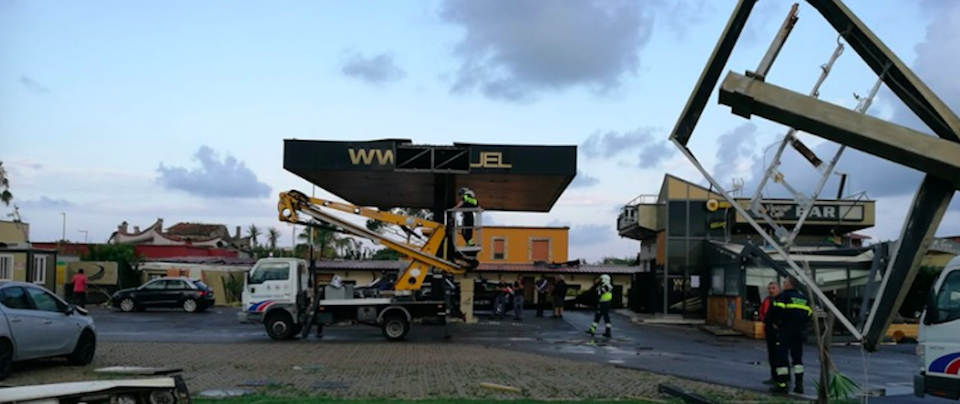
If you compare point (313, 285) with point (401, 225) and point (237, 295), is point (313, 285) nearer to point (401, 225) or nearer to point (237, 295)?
point (401, 225)

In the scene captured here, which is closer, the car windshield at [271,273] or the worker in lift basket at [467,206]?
the car windshield at [271,273]

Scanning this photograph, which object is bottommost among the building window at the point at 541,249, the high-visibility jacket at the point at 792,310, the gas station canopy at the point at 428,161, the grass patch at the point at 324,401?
the grass patch at the point at 324,401

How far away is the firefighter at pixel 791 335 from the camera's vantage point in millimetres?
12461

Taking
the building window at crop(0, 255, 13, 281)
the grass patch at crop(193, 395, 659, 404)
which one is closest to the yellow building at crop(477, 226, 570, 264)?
the building window at crop(0, 255, 13, 281)

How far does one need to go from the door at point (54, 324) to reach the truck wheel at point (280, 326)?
23.1 feet

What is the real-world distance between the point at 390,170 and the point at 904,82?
19945mm

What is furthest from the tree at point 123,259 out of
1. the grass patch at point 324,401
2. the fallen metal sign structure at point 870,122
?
the fallen metal sign structure at point 870,122

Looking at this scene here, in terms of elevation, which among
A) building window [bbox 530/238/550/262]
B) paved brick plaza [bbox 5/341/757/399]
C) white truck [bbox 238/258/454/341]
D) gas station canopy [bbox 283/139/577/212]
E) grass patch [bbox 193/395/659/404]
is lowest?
paved brick plaza [bbox 5/341/757/399]

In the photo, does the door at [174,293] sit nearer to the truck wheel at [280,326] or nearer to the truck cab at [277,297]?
the truck cab at [277,297]

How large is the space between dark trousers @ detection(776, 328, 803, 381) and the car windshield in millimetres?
13323

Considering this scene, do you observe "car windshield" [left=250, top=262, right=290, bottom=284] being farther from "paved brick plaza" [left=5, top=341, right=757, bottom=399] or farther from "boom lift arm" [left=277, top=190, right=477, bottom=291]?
"paved brick plaza" [left=5, top=341, right=757, bottom=399]

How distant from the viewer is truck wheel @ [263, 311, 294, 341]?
21.9m

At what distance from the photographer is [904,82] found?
5148mm

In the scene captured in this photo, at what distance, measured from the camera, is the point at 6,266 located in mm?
30891
